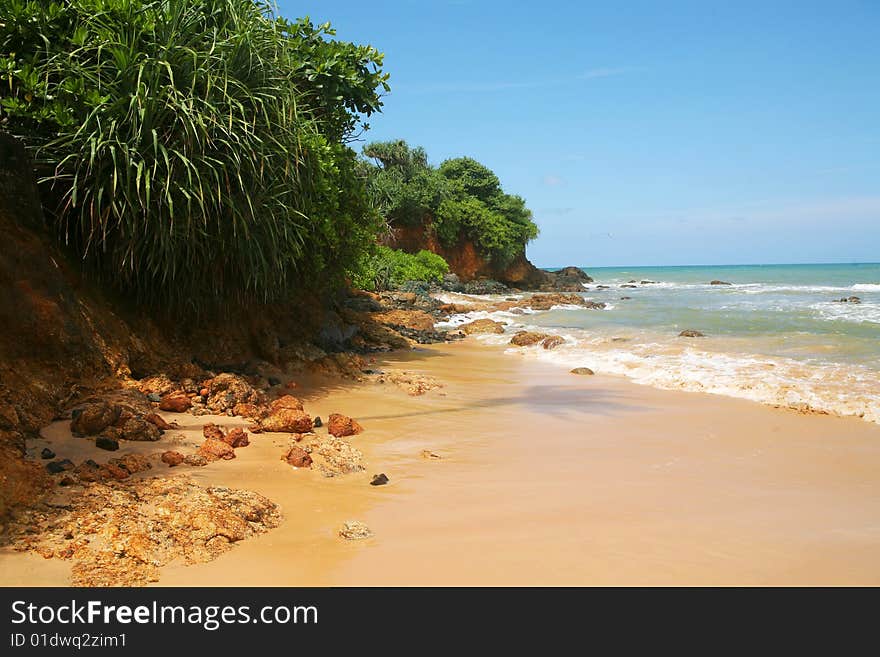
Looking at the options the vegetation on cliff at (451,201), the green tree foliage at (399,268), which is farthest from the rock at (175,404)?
the vegetation on cliff at (451,201)

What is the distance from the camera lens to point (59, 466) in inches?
146

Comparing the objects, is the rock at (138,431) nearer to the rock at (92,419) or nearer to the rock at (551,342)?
the rock at (92,419)

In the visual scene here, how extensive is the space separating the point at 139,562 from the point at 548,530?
2.10 metres

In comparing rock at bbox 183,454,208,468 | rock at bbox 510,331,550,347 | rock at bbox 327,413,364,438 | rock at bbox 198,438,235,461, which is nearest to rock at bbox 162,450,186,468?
rock at bbox 183,454,208,468

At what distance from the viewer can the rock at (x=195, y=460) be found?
14.1ft

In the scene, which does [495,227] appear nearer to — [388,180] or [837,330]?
[388,180]

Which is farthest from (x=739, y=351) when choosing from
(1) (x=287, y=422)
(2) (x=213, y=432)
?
(2) (x=213, y=432)

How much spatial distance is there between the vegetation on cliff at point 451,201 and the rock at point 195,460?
25.8 meters

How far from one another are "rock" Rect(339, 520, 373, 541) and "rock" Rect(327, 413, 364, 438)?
2.02m

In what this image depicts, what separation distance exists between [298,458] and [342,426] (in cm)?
102

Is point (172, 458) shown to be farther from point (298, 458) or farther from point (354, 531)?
point (354, 531)

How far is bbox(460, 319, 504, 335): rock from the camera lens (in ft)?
52.8
